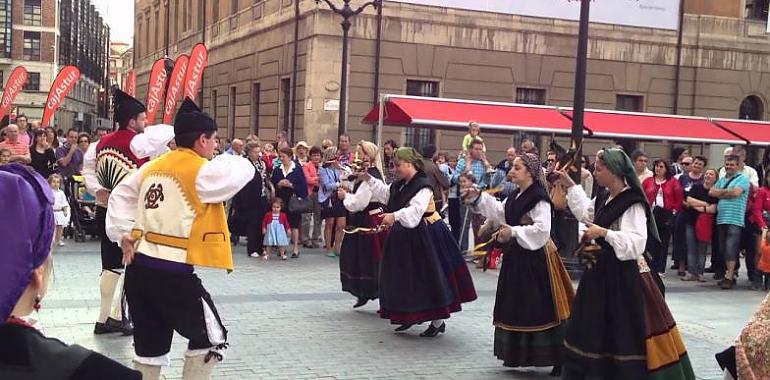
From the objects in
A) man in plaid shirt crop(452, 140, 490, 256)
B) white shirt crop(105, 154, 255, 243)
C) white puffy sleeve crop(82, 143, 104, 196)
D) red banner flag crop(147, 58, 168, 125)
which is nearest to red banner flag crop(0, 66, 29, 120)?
red banner flag crop(147, 58, 168, 125)

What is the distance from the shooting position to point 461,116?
18.1 m

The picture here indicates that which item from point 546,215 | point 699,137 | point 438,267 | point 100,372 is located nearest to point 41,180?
point 100,372

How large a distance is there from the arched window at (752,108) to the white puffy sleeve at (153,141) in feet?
84.1

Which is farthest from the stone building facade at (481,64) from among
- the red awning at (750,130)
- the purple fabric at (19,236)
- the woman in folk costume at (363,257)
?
the purple fabric at (19,236)

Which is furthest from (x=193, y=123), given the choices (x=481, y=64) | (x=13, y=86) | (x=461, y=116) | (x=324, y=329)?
(x=481, y=64)

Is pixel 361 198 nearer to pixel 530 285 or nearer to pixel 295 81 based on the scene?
pixel 530 285

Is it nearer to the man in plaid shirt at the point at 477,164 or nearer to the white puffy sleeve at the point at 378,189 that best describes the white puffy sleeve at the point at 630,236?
the white puffy sleeve at the point at 378,189

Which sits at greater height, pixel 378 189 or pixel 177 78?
pixel 177 78

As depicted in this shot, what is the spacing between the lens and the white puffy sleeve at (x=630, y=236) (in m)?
5.33

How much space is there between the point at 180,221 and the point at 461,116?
1377cm

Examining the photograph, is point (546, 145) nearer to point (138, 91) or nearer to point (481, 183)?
point (481, 183)

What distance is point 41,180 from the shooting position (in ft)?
7.31

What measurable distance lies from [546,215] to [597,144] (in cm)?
2041

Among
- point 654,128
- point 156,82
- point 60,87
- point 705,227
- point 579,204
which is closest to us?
point 579,204
